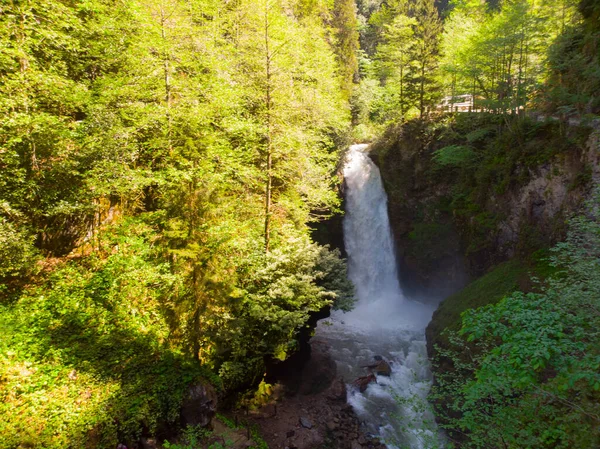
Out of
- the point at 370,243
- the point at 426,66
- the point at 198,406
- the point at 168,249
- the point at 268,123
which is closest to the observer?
the point at 198,406

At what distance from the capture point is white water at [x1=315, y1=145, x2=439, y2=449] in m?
13.2

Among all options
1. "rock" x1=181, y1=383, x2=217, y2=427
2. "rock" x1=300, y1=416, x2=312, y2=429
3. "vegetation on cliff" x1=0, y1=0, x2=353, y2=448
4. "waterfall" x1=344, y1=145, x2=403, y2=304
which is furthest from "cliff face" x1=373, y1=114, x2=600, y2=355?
"rock" x1=181, y1=383, x2=217, y2=427

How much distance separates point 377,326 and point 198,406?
1372 cm

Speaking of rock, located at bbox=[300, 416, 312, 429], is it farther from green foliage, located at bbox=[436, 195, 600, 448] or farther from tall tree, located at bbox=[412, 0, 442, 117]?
tall tree, located at bbox=[412, 0, 442, 117]

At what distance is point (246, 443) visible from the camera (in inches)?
405

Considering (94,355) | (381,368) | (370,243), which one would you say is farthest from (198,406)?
(370,243)

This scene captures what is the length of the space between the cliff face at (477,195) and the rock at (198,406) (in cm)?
1024

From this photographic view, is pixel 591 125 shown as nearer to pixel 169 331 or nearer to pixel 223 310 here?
pixel 223 310

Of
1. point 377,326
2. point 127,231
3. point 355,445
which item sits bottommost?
point 355,445

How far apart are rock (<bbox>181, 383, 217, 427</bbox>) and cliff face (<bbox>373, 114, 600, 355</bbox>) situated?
10241 millimetres

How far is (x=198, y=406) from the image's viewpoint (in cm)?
885

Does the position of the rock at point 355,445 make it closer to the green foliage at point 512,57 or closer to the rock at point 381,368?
the rock at point 381,368

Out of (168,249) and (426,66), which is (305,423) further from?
(426,66)

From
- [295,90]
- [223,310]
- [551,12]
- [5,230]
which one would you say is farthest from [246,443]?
[551,12]
